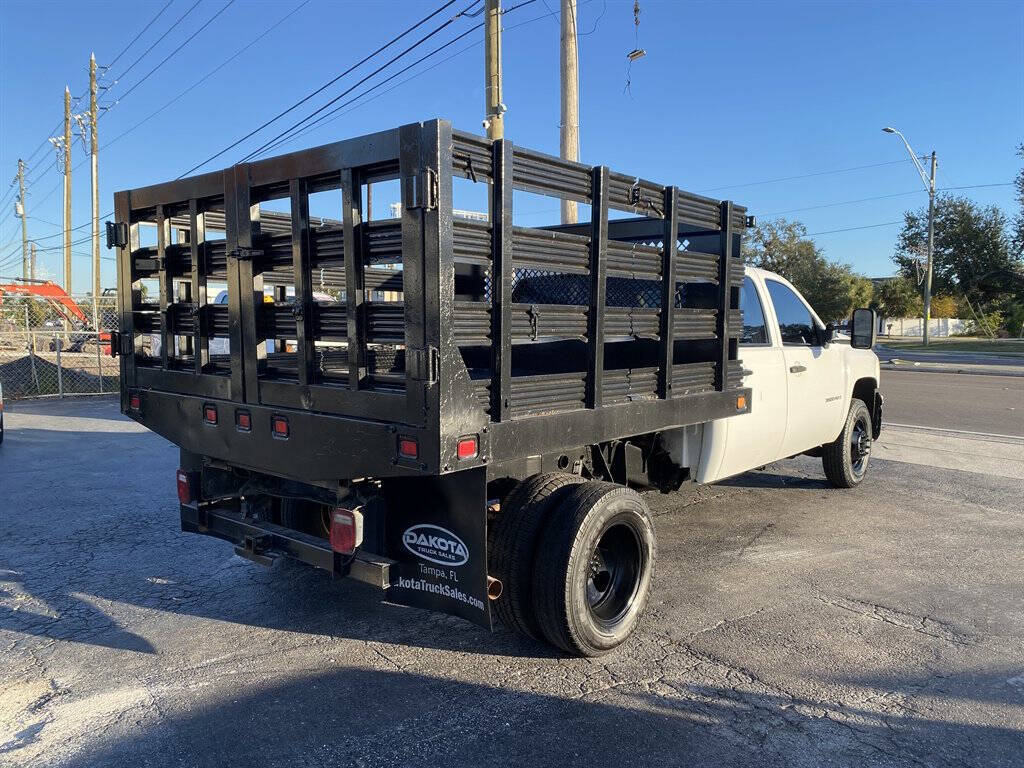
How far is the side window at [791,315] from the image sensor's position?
6.59 m

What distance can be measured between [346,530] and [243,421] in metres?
0.85

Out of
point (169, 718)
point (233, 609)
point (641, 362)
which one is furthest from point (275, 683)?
point (641, 362)

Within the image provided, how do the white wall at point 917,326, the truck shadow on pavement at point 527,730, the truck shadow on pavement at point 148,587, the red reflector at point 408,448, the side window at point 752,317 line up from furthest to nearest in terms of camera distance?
the white wall at point 917,326
the side window at point 752,317
the truck shadow on pavement at point 148,587
the red reflector at point 408,448
the truck shadow on pavement at point 527,730

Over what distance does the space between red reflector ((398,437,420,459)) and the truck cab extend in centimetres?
273

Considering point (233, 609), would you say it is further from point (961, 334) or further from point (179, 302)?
point (961, 334)

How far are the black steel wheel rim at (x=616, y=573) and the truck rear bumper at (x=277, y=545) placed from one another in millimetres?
1142

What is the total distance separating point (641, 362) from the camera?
17.3ft

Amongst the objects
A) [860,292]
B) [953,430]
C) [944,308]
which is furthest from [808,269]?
[953,430]

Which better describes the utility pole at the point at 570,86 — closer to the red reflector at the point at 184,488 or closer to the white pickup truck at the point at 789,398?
the white pickup truck at the point at 789,398

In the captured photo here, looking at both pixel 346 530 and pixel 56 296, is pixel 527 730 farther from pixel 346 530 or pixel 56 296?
pixel 56 296

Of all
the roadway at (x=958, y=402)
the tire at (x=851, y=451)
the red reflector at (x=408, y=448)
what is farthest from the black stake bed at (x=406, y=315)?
the roadway at (x=958, y=402)

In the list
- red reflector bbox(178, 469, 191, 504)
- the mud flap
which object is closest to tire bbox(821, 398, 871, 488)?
the mud flap

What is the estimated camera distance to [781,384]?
244 inches

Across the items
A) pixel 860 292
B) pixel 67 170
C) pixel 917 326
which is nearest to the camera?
pixel 67 170
